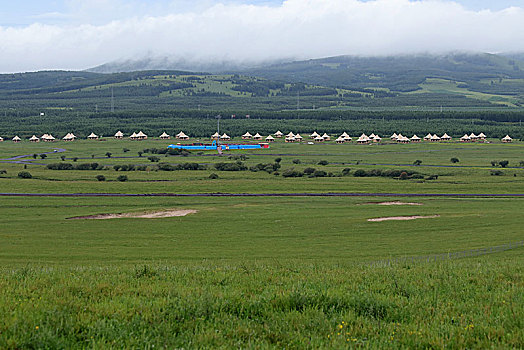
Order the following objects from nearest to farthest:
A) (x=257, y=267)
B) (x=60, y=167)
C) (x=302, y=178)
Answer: (x=257, y=267) → (x=302, y=178) → (x=60, y=167)

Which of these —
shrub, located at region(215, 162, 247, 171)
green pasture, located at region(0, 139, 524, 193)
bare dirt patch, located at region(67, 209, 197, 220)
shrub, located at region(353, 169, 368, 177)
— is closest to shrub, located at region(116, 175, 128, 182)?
green pasture, located at region(0, 139, 524, 193)

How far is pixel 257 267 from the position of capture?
54.8 feet

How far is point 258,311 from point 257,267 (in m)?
6.37

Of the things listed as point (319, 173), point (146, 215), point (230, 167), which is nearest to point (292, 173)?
point (319, 173)

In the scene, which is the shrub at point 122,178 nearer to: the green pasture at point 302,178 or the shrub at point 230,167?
the green pasture at point 302,178

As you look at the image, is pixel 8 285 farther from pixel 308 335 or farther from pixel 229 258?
pixel 229 258

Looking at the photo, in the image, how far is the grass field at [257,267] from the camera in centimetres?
903

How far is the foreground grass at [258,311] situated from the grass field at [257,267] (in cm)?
4

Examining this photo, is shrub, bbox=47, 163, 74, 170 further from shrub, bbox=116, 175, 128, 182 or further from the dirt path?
the dirt path

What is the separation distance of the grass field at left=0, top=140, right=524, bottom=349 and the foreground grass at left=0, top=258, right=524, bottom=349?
4cm

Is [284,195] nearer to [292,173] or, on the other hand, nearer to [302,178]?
[302,178]

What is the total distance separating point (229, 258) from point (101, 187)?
43754mm

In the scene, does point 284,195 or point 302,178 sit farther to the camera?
point 302,178

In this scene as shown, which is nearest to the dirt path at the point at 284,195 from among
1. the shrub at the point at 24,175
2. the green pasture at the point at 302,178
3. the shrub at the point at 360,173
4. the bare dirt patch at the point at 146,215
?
the green pasture at the point at 302,178
